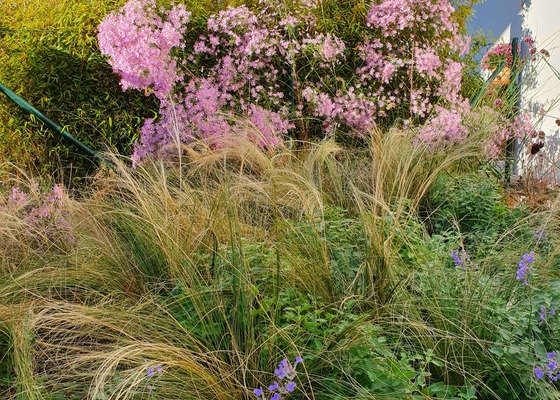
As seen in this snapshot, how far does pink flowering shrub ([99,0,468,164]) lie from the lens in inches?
171

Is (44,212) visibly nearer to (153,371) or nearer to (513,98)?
(153,371)

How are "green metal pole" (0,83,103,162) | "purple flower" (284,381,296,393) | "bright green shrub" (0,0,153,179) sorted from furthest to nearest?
"bright green shrub" (0,0,153,179), "green metal pole" (0,83,103,162), "purple flower" (284,381,296,393)

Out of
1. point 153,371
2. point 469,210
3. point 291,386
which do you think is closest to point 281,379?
point 291,386

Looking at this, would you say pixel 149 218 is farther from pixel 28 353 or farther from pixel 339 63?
pixel 339 63

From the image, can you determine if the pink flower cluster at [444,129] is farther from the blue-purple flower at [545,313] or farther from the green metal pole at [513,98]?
the blue-purple flower at [545,313]

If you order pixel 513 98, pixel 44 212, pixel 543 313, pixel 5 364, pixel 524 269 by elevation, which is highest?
pixel 513 98

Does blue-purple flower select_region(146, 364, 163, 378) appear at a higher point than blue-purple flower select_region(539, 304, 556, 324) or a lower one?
lower

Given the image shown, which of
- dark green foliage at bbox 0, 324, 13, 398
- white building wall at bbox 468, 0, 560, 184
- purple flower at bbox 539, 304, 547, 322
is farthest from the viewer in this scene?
white building wall at bbox 468, 0, 560, 184

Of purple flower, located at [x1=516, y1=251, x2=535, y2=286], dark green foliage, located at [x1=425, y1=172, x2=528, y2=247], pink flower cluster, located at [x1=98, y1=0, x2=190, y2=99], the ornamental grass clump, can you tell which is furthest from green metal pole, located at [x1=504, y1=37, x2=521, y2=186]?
purple flower, located at [x1=516, y1=251, x2=535, y2=286]

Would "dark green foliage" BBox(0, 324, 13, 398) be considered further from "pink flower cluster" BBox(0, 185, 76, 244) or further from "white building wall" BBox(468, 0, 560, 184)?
"white building wall" BBox(468, 0, 560, 184)

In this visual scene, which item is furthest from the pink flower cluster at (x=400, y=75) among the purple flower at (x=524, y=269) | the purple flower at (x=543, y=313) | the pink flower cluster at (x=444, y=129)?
the purple flower at (x=543, y=313)

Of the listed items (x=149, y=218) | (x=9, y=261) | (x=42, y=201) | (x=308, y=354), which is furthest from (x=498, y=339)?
(x=42, y=201)

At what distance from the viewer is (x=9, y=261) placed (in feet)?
9.91

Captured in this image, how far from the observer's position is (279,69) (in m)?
4.95
